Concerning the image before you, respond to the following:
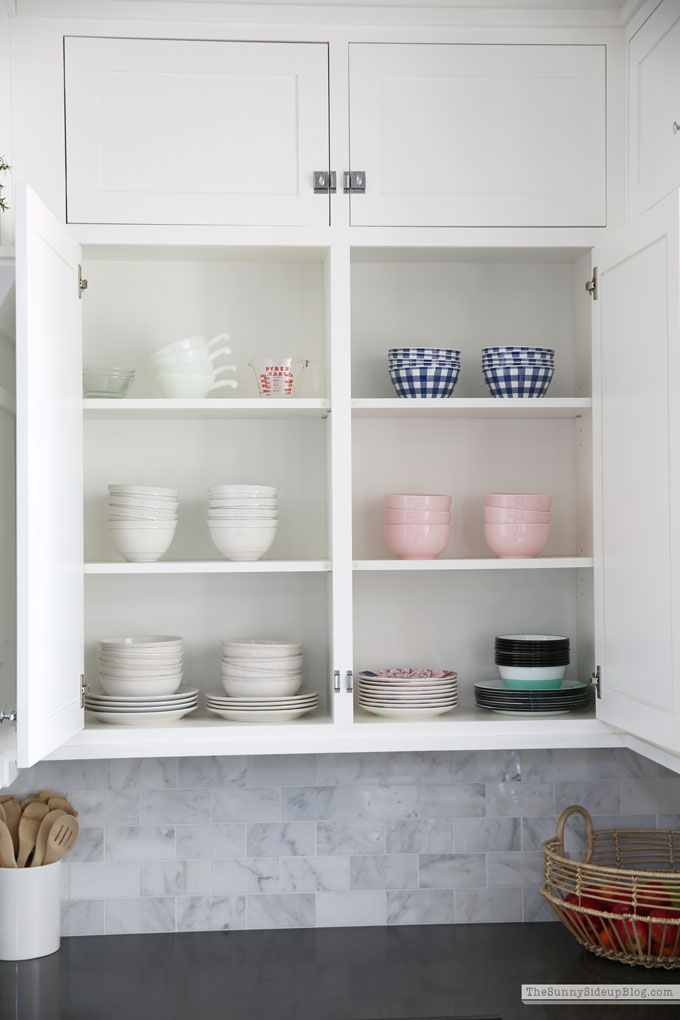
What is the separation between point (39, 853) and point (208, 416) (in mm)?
1036

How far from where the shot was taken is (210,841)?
2268 mm

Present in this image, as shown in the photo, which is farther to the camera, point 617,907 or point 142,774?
point 142,774

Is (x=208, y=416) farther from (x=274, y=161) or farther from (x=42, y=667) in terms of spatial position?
(x=42, y=667)

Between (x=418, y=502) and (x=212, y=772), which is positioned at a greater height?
(x=418, y=502)

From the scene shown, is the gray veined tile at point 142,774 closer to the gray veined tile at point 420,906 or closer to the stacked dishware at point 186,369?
the gray veined tile at point 420,906

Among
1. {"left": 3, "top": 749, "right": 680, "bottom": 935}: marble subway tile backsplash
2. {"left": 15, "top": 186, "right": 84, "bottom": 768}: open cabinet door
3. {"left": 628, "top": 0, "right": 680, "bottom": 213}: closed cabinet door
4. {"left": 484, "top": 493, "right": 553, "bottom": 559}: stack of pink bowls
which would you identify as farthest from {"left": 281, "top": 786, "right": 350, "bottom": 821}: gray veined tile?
{"left": 628, "top": 0, "right": 680, "bottom": 213}: closed cabinet door

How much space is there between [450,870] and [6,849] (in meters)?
1.02

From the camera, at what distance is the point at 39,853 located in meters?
2.10

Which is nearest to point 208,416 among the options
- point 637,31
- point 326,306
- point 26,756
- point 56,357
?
point 326,306

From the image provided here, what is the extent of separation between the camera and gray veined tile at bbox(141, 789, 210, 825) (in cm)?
226

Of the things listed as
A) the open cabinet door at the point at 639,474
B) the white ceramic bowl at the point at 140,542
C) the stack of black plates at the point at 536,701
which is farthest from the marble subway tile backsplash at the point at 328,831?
the white ceramic bowl at the point at 140,542

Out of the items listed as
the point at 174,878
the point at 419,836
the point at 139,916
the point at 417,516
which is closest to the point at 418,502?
the point at 417,516

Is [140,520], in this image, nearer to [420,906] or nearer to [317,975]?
[317,975]

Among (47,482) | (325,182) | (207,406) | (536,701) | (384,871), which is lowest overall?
(384,871)
